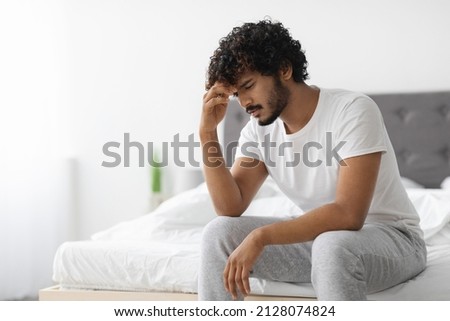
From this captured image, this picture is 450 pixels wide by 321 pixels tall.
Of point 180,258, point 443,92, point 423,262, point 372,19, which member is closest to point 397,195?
point 423,262

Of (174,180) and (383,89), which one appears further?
(174,180)

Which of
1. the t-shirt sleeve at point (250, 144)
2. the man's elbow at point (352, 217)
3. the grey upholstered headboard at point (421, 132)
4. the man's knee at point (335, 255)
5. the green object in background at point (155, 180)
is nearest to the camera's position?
the man's knee at point (335, 255)

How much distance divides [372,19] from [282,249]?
7.33 feet

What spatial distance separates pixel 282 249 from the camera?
210 centimetres

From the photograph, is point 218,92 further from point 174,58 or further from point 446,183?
point 174,58

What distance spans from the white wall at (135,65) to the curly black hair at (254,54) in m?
1.81

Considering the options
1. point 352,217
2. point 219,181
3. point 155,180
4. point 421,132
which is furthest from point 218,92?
point 155,180

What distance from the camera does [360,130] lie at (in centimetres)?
203

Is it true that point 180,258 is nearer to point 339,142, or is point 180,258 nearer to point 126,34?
point 339,142

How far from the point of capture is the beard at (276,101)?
2164 millimetres

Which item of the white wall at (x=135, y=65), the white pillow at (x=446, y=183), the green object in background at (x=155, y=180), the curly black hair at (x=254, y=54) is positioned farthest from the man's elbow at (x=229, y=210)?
the green object in background at (x=155, y=180)

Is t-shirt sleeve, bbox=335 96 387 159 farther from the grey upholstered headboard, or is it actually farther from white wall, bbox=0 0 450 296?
white wall, bbox=0 0 450 296

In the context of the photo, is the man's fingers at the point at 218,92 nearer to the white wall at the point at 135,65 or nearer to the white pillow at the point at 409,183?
the white pillow at the point at 409,183

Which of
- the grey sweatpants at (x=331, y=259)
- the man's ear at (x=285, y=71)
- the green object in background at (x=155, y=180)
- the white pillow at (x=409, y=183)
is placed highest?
the man's ear at (x=285, y=71)
